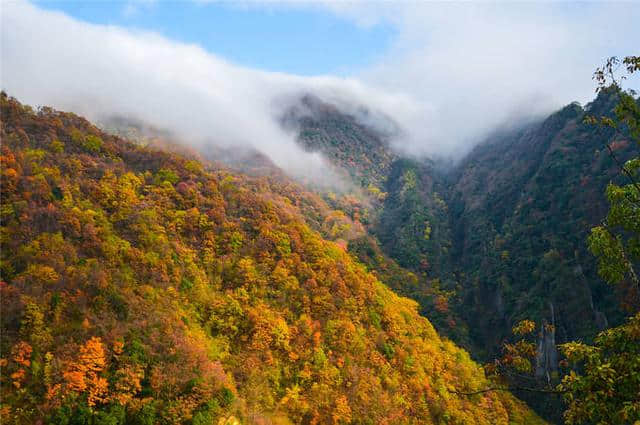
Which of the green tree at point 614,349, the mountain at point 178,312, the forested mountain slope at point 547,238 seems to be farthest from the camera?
the forested mountain slope at point 547,238

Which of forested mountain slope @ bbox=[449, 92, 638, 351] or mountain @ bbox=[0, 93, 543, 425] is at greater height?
forested mountain slope @ bbox=[449, 92, 638, 351]

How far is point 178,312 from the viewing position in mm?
47594

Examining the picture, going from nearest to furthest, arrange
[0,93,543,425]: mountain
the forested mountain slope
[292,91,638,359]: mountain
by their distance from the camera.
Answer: [0,93,543,425]: mountain
the forested mountain slope
[292,91,638,359]: mountain

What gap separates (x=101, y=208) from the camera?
55.0 meters

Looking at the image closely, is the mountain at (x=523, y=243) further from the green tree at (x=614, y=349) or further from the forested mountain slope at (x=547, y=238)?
the green tree at (x=614, y=349)

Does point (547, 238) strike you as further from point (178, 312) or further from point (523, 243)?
point (178, 312)

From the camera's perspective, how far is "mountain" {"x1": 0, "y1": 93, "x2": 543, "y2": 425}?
3694 centimetres

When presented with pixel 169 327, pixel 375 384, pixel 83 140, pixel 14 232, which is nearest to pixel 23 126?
pixel 83 140

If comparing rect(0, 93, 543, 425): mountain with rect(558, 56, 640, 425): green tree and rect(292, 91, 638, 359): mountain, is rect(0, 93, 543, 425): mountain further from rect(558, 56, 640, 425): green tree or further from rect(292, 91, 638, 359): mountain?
rect(558, 56, 640, 425): green tree

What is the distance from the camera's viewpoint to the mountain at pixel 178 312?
36938 mm

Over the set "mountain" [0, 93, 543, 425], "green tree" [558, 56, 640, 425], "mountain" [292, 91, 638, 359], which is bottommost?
"mountain" [0, 93, 543, 425]

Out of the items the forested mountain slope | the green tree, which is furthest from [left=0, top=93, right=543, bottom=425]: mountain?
the green tree

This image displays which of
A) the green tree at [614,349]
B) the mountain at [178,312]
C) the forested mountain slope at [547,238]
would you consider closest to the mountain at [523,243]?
the forested mountain slope at [547,238]

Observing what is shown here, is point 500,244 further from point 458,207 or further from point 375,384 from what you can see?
point 375,384
